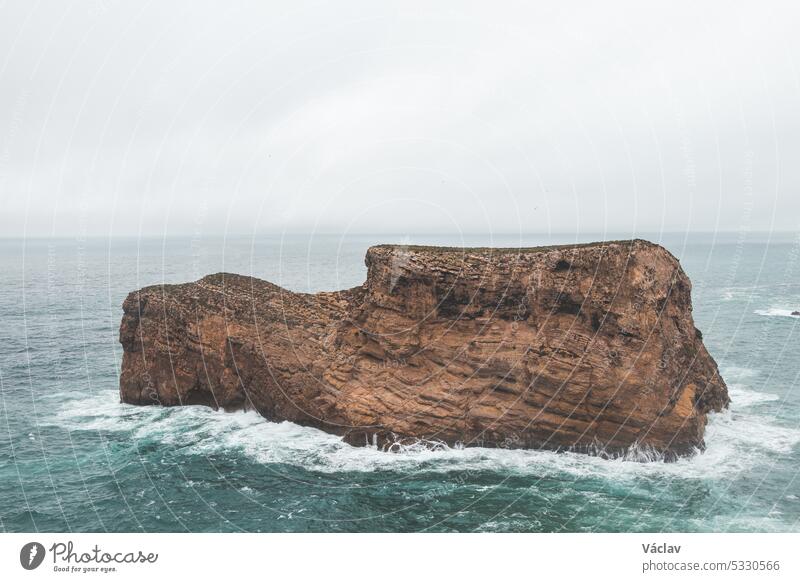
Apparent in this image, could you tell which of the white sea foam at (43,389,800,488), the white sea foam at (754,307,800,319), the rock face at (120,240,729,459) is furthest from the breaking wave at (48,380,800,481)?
the white sea foam at (754,307,800,319)

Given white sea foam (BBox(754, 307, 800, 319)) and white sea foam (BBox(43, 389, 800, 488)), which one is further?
white sea foam (BBox(754, 307, 800, 319))

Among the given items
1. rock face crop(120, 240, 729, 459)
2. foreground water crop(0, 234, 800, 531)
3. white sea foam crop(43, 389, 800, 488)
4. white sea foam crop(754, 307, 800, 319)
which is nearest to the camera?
foreground water crop(0, 234, 800, 531)

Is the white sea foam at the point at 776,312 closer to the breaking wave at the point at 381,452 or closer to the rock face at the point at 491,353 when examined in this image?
the breaking wave at the point at 381,452

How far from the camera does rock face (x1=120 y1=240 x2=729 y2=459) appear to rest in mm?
30656

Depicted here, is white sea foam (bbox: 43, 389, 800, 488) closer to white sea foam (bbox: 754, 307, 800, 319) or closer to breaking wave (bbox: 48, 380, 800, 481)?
breaking wave (bbox: 48, 380, 800, 481)

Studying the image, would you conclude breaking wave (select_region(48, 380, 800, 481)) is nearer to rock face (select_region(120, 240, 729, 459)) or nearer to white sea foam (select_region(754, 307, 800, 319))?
rock face (select_region(120, 240, 729, 459))

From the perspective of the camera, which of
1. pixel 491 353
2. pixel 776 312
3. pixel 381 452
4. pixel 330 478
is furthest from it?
pixel 776 312

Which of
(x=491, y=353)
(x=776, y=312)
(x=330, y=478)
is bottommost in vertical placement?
(x=330, y=478)

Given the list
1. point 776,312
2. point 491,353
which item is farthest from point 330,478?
point 776,312

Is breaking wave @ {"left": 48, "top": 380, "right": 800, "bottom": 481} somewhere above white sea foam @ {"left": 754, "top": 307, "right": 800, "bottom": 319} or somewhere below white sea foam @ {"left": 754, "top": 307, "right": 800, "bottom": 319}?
below

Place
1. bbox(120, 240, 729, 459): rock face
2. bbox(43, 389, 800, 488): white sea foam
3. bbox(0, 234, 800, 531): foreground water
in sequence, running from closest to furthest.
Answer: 1. bbox(0, 234, 800, 531): foreground water
2. bbox(43, 389, 800, 488): white sea foam
3. bbox(120, 240, 729, 459): rock face

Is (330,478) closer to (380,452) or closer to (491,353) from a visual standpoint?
(380,452)

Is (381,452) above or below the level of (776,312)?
below

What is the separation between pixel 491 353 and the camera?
33031 millimetres
